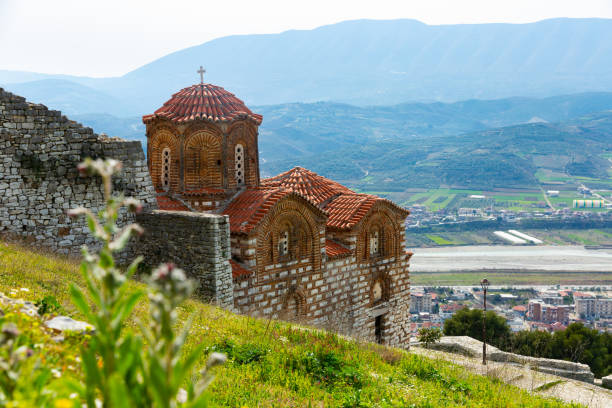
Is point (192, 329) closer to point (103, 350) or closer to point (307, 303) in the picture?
point (103, 350)

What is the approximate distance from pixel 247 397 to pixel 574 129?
16949 centimetres

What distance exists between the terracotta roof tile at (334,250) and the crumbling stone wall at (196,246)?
3.71 m

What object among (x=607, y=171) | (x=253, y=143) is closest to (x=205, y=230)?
(x=253, y=143)

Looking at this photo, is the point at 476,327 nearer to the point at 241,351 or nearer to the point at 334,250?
the point at 334,250

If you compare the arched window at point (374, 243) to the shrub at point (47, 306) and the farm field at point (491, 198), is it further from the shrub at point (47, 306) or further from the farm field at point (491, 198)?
the farm field at point (491, 198)

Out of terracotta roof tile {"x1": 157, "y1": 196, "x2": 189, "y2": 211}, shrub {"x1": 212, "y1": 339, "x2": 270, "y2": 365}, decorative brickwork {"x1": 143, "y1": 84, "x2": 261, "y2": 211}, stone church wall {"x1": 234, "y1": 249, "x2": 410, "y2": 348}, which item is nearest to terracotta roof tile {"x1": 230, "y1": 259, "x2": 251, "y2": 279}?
stone church wall {"x1": 234, "y1": 249, "x2": 410, "y2": 348}

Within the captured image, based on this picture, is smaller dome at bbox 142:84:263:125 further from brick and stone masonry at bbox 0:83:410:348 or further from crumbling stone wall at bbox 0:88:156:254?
crumbling stone wall at bbox 0:88:156:254

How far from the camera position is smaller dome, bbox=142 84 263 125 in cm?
1351

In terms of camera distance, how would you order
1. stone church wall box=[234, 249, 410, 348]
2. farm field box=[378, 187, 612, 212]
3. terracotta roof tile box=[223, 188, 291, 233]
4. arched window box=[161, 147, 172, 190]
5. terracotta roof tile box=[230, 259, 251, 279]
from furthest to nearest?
farm field box=[378, 187, 612, 212] → arched window box=[161, 147, 172, 190] → stone church wall box=[234, 249, 410, 348] → terracotta roof tile box=[223, 188, 291, 233] → terracotta roof tile box=[230, 259, 251, 279]

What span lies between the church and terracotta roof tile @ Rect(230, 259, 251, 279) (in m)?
0.03

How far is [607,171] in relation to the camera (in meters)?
132

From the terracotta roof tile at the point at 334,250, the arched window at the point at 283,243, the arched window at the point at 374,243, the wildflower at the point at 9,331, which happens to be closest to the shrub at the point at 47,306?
the wildflower at the point at 9,331

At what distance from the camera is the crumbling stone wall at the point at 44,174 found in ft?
30.1

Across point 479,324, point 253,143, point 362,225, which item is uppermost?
point 253,143
